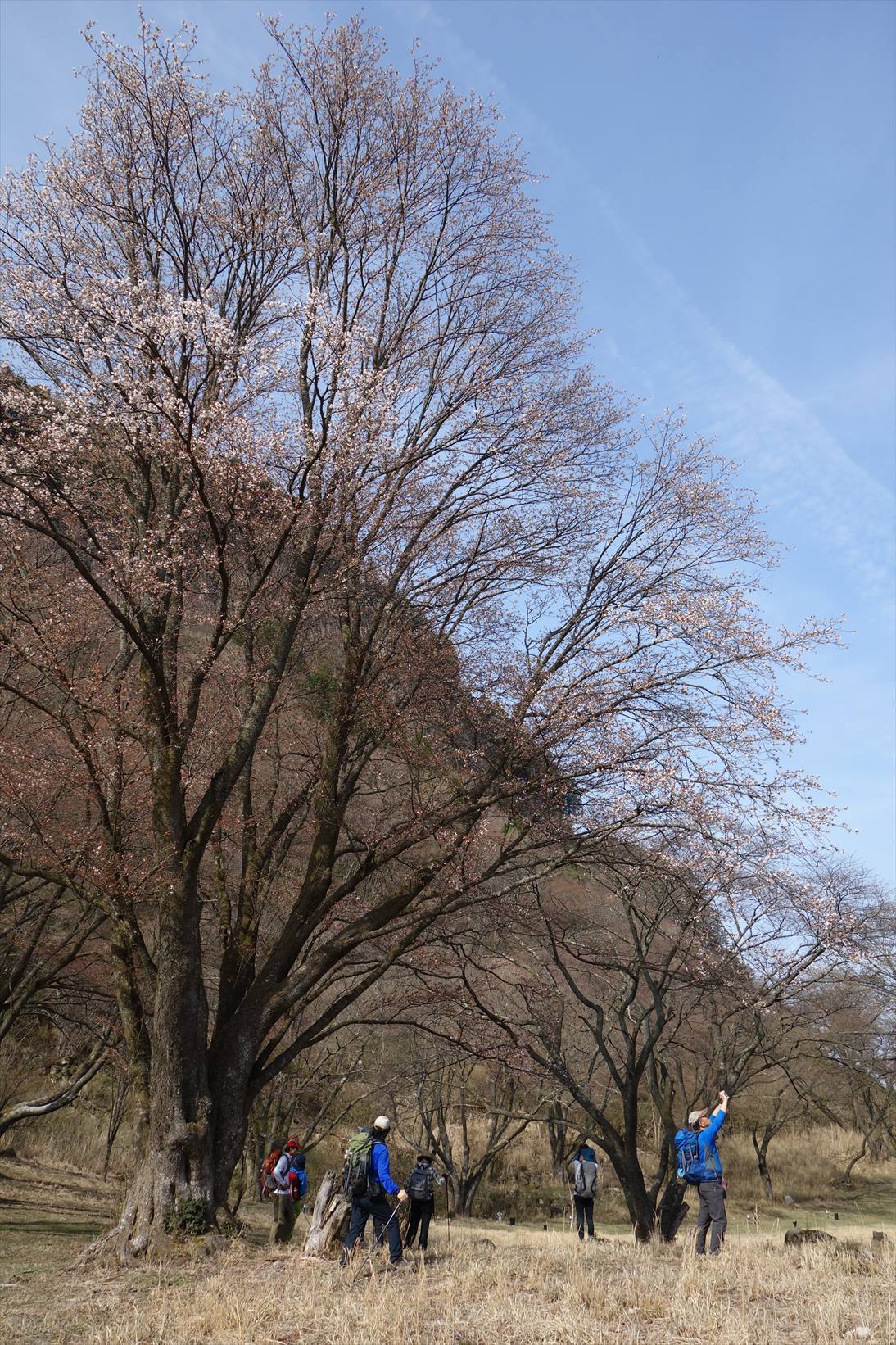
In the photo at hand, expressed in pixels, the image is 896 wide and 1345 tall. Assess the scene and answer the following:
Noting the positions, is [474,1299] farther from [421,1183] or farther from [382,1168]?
[421,1183]

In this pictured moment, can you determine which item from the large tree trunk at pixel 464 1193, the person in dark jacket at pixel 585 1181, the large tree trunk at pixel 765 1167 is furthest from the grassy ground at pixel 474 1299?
the large tree trunk at pixel 765 1167

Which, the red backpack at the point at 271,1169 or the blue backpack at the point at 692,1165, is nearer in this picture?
the blue backpack at the point at 692,1165

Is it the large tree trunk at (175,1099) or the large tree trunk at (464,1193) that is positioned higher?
the large tree trunk at (175,1099)

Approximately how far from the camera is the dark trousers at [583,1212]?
1273 cm

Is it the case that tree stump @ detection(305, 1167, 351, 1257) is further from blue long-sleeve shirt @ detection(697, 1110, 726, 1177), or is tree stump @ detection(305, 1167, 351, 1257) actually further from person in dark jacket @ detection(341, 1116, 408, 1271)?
blue long-sleeve shirt @ detection(697, 1110, 726, 1177)

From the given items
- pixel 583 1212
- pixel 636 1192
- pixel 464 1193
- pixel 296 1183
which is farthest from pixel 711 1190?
pixel 464 1193

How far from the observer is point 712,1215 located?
8.36 meters

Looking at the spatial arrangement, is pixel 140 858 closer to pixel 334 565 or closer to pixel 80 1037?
pixel 334 565

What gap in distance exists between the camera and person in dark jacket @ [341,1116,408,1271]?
7.49 m

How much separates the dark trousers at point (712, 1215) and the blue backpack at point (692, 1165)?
0.26ft

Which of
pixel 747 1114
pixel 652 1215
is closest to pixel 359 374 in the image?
pixel 652 1215

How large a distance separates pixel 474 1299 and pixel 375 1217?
1518 mm

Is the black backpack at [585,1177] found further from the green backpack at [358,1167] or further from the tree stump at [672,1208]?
the green backpack at [358,1167]

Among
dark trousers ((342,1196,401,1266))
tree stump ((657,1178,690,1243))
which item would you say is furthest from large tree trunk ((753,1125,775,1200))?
dark trousers ((342,1196,401,1266))
